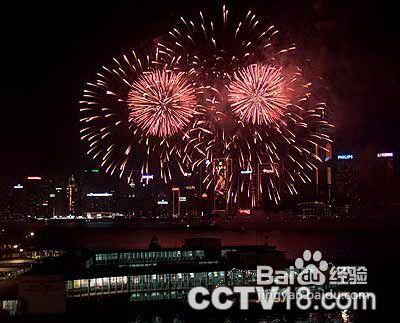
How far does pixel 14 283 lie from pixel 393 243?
1420 inches

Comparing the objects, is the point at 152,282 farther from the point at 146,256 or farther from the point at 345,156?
the point at 345,156

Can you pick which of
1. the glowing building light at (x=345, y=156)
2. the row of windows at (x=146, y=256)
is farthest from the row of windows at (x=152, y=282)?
the glowing building light at (x=345, y=156)

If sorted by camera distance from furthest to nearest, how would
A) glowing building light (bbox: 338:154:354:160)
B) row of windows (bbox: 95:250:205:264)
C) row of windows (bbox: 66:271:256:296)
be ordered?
glowing building light (bbox: 338:154:354:160) → row of windows (bbox: 95:250:205:264) → row of windows (bbox: 66:271:256:296)

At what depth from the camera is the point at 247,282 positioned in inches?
877

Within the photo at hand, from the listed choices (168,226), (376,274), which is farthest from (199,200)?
(376,274)

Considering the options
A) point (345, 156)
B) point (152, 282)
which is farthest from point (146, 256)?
point (345, 156)

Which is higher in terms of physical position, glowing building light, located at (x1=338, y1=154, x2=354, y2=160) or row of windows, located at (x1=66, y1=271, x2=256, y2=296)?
glowing building light, located at (x1=338, y1=154, x2=354, y2=160)

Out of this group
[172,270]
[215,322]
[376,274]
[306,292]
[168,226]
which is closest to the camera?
[215,322]

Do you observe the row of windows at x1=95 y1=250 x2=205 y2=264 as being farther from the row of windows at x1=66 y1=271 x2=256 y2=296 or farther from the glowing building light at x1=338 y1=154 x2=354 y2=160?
the glowing building light at x1=338 y1=154 x2=354 y2=160

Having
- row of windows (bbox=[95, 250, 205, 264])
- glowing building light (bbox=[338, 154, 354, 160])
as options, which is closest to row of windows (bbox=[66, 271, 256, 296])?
row of windows (bbox=[95, 250, 205, 264])

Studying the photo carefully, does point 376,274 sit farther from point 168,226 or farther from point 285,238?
point 168,226

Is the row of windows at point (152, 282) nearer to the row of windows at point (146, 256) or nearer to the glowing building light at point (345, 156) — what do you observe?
the row of windows at point (146, 256)

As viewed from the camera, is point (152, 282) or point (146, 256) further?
point (146, 256)

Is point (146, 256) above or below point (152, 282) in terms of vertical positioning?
above
